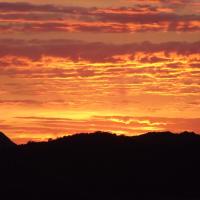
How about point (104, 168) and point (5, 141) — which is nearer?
point (104, 168)

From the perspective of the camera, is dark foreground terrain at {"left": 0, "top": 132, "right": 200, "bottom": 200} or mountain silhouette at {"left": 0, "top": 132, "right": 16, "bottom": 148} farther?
mountain silhouette at {"left": 0, "top": 132, "right": 16, "bottom": 148}

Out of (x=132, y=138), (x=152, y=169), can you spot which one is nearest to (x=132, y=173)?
(x=152, y=169)

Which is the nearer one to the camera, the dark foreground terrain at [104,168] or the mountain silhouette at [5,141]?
the dark foreground terrain at [104,168]

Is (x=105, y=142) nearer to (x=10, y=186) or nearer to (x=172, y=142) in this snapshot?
(x=172, y=142)

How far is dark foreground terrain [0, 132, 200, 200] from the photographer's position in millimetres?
75625

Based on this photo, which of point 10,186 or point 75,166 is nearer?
point 10,186

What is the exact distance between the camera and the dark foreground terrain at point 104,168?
7562cm

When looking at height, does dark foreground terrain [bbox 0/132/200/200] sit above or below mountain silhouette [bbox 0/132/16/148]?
below

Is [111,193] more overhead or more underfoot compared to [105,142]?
more underfoot

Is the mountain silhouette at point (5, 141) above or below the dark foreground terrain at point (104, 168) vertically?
above

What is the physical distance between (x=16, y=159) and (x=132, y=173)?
11.1 m

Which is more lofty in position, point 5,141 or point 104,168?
point 5,141

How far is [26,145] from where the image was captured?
86.4 metres

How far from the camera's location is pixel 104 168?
8269 cm
